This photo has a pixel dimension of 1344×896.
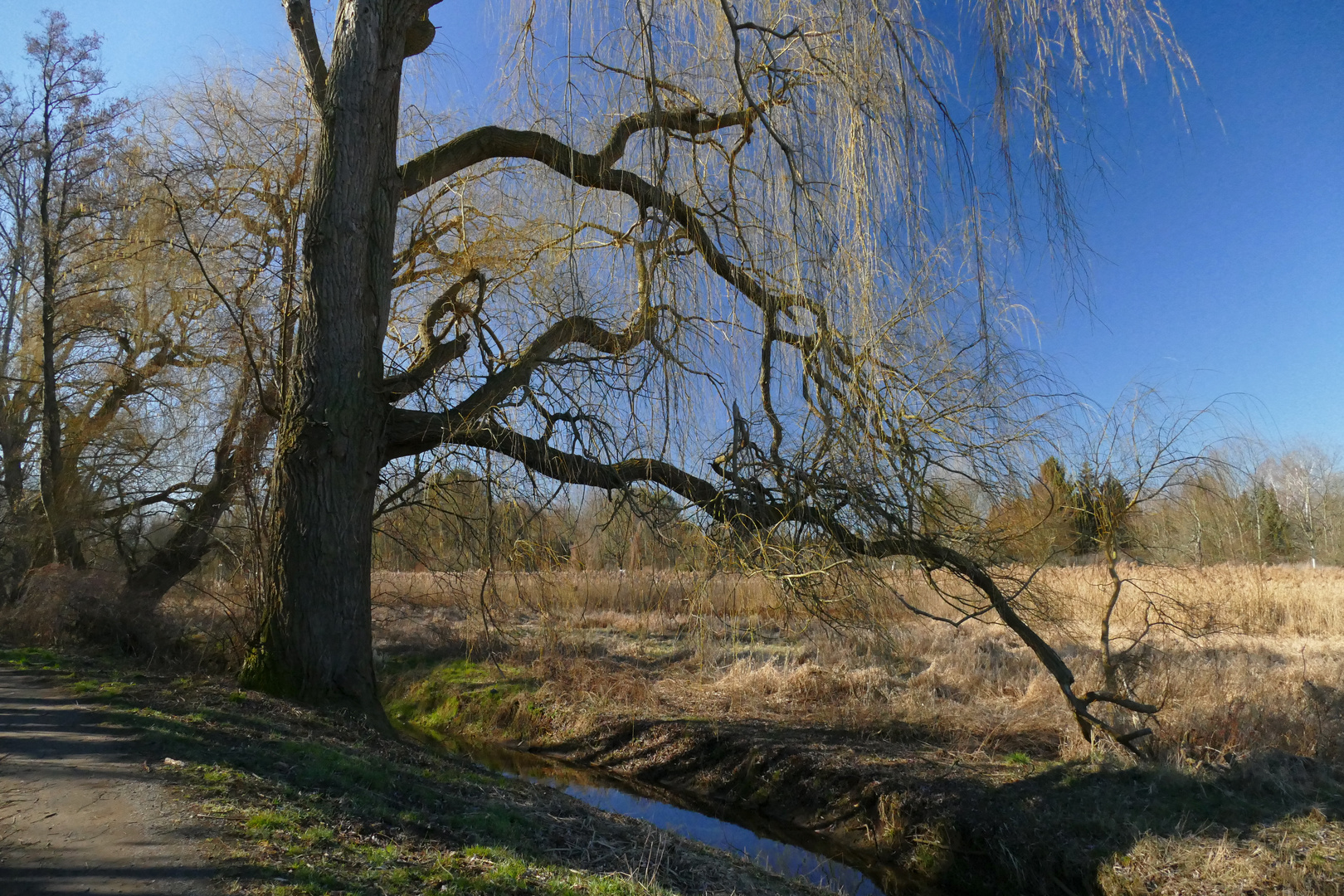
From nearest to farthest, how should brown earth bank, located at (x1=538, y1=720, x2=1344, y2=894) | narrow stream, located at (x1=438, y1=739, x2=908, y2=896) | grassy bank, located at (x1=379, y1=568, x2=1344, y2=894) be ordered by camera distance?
brown earth bank, located at (x1=538, y1=720, x2=1344, y2=894) → grassy bank, located at (x1=379, y1=568, x2=1344, y2=894) → narrow stream, located at (x1=438, y1=739, x2=908, y2=896)

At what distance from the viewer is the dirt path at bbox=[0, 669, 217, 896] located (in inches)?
122

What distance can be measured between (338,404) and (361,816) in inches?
135

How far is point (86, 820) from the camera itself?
365 centimetres

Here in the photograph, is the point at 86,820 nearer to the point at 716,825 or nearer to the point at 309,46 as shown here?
the point at 716,825

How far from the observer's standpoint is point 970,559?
6363 mm

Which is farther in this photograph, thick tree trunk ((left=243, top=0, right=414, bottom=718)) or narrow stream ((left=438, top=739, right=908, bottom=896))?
narrow stream ((left=438, top=739, right=908, bottom=896))

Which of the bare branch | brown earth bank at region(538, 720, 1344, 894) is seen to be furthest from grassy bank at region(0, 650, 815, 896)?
the bare branch

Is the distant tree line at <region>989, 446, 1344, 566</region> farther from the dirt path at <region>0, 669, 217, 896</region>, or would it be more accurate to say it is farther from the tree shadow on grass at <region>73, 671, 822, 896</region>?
the dirt path at <region>0, 669, 217, 896</region>

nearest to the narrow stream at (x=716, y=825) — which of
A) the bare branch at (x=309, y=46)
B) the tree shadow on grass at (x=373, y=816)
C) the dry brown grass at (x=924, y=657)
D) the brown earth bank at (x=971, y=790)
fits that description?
the brown earth bank at (x=971, y=790)

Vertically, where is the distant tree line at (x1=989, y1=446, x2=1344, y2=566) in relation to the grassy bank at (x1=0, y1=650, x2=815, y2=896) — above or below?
above

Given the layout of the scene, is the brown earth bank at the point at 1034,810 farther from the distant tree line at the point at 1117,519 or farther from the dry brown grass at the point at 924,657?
the distant tree line at the point at 1117,519

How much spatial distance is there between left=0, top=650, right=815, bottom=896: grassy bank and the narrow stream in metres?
1.41

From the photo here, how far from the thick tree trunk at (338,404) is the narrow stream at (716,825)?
8.68 ft

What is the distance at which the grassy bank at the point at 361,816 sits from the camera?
140 inches
